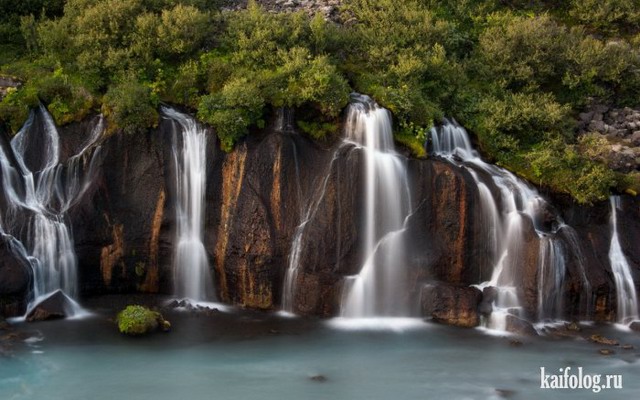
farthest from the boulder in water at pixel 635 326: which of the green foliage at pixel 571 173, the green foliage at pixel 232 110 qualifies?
the green foliage at pixel 232 110

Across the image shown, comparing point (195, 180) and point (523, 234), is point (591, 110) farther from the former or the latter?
point (195, 180)

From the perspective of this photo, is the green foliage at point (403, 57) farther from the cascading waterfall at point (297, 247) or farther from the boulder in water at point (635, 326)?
the boulder in water at point (635, 326)

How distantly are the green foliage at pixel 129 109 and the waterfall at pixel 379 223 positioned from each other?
230 inches

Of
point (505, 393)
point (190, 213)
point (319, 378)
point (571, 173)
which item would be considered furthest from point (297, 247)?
point (571, 173)

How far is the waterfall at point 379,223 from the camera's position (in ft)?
62.3

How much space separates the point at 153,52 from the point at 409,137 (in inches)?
344

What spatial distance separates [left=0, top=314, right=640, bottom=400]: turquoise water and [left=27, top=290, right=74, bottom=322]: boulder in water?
0.37 metres

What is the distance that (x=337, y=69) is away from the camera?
22797mm

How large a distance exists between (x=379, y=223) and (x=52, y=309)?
29.9ft

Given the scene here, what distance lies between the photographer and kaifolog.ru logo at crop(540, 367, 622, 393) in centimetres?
1518

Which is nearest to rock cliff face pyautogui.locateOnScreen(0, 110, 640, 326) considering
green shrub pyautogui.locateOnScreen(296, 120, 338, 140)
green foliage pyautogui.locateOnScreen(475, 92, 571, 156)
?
green shrub pyautogui.locateOnScreen(296, 120, 338, 140)

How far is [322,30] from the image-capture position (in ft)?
76.2

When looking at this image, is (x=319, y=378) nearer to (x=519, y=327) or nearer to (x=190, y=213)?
(x=519, y=327)

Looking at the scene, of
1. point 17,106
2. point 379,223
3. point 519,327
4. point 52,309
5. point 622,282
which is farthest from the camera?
point 17,106
